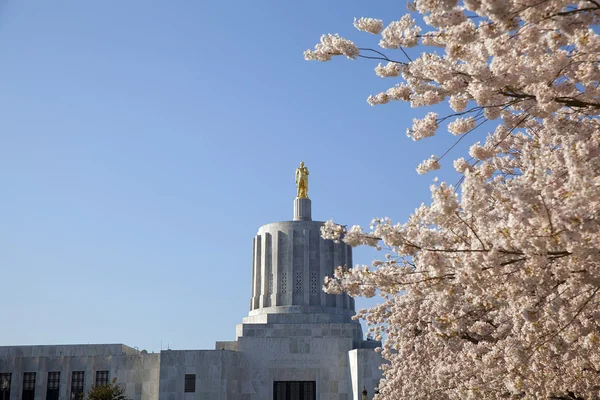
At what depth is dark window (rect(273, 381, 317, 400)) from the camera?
1889 inches

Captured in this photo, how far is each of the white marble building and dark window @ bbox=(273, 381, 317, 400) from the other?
65 millimetres

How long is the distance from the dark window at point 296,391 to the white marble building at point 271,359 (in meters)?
0.06

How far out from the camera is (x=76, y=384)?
1953 inches

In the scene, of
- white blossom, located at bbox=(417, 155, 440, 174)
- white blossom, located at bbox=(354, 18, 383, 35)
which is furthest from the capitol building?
white blossom, located at bbox=(354, 18, 383, 35)

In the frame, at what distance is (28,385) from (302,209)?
2273cm

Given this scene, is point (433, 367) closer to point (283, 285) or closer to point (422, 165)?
point (422, 165)

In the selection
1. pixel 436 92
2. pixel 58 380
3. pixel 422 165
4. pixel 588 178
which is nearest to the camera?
pixel 588 178

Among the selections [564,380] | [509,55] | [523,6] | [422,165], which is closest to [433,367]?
[564,380]

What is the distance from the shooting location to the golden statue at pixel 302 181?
182 ft

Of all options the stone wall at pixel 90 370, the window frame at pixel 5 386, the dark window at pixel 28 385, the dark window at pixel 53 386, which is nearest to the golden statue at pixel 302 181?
the stone wall at pixel 90 370

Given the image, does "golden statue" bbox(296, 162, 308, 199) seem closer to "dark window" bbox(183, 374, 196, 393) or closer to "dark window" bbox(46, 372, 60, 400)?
"dark window" bbox(183, 374, 196, 393)

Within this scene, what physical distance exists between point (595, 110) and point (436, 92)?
7.82ft

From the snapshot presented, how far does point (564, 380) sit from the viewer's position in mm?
15156

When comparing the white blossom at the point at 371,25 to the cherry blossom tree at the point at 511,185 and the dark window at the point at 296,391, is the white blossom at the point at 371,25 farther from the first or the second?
the dark window at the point at 296,391
